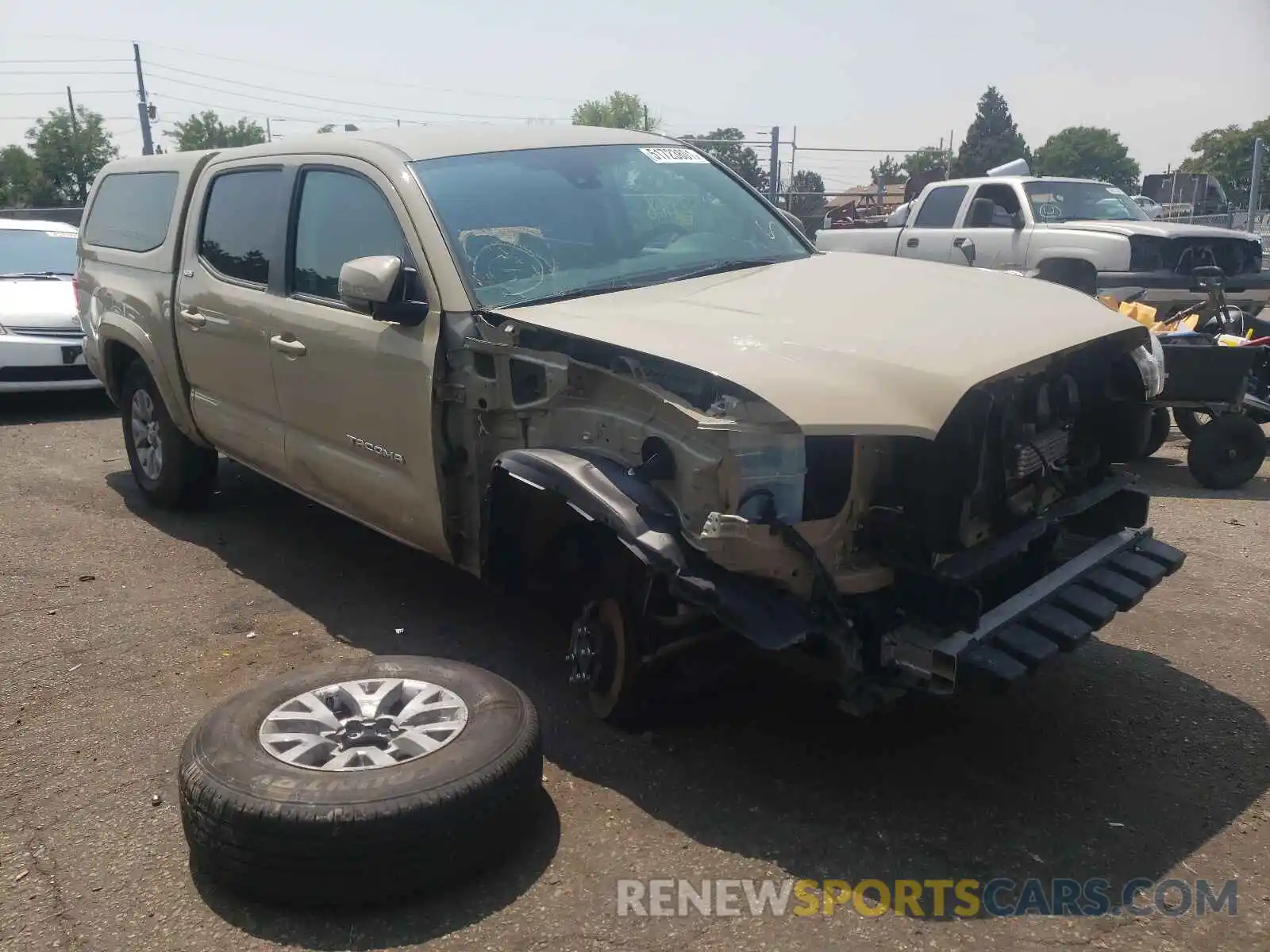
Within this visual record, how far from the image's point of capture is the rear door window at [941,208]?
39.5 ft

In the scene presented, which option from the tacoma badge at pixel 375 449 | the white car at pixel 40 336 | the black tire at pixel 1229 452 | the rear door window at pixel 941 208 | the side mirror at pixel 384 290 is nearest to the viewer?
the side mirror at pixel 384 290

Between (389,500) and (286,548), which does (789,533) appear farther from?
(286,548)

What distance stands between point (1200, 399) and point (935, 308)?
398cm

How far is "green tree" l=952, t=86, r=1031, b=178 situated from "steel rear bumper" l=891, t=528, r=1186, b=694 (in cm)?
8496

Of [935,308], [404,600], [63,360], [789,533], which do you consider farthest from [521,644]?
[63,360]

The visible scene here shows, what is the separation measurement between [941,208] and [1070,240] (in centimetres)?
197

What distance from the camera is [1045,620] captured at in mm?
3193

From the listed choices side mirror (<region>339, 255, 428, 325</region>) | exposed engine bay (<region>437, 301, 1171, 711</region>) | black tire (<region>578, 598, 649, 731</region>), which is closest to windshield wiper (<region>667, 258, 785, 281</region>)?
exposed engine bay (<region>437, 301, 1171, 711</region>)

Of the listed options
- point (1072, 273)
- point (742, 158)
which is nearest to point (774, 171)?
point (742, 158)

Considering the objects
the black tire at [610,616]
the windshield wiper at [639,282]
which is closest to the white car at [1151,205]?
the windshield wiper at [639,282]

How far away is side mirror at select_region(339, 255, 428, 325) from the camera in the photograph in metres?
3.68

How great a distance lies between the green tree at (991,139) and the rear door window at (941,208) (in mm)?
75482

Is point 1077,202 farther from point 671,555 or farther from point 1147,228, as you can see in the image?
point 671,555

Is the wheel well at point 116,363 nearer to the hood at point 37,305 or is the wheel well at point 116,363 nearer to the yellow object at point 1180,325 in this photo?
the hood at point 37,305
